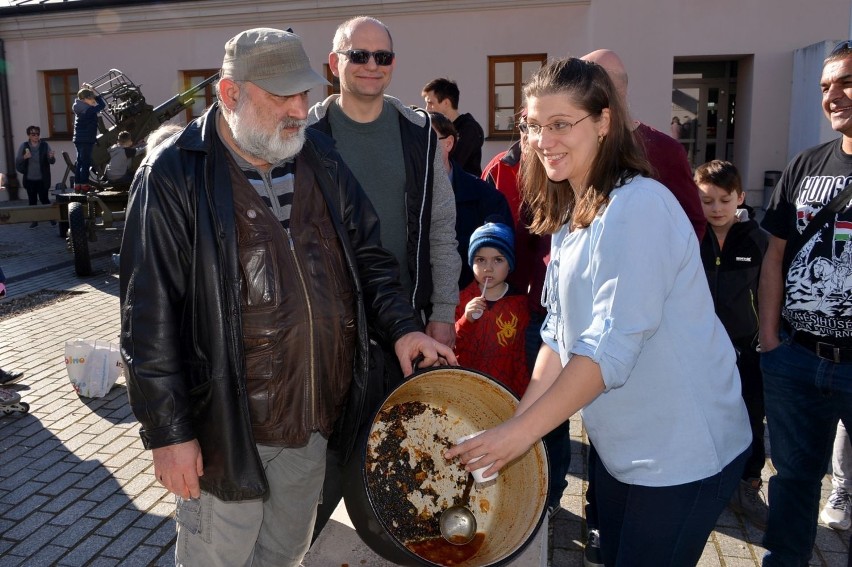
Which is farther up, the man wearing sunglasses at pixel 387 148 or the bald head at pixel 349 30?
the bald head at pixel 349 30

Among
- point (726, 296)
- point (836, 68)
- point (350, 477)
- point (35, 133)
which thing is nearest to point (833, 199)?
point (836, 68)

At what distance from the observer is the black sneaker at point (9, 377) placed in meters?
5.36

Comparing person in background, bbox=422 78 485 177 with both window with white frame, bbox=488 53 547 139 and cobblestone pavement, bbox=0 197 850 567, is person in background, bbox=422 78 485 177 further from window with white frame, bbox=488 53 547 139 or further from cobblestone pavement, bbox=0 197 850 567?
window with white frame, bbox=488 53 547 139

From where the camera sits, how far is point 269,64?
2.06 meters

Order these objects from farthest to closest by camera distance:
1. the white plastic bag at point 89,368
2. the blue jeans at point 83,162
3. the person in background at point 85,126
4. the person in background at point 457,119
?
the blue jeans at point 83,162, the person in background at point 85,126, the person in background at point 457,119, the white plastic bag at point 89,368

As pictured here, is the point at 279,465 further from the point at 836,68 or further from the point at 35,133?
the point at 35,133

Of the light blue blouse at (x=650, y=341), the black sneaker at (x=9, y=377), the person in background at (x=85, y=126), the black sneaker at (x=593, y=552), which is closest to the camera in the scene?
the light blue blouse at (x=650, y=341)

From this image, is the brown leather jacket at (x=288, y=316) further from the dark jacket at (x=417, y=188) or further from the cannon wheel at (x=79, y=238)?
the cannon wheel at (x=79, y=238)

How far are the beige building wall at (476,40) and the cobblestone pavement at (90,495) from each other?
9727mm

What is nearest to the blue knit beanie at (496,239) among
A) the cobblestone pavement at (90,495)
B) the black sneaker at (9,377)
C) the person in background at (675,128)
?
the cobblestone pavement at (90,495)

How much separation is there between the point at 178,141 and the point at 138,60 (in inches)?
651

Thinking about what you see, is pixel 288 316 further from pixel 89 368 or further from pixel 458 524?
pixel 89 368

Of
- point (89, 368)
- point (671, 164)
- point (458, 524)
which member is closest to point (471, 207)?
point (671, 164)

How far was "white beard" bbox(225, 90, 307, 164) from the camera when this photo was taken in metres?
2.08
